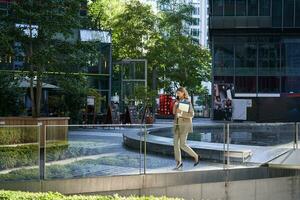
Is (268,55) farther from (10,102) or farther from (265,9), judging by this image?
(10,102)

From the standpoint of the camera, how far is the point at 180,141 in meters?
14.3

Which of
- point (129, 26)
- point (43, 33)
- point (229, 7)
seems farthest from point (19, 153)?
point (229, 7)

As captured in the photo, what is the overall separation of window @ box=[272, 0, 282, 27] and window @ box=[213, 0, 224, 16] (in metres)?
4.86

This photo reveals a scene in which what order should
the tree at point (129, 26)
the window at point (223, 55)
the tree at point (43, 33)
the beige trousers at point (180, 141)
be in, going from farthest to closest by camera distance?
the window at point (223, 55)
the tree at point (129, 26)
the tree at point (43, 33)
the beige trousers at point (180, 141)

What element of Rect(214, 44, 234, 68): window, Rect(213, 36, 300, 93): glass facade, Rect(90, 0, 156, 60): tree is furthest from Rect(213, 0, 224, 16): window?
Rect(90, 0, 156, 60): tree

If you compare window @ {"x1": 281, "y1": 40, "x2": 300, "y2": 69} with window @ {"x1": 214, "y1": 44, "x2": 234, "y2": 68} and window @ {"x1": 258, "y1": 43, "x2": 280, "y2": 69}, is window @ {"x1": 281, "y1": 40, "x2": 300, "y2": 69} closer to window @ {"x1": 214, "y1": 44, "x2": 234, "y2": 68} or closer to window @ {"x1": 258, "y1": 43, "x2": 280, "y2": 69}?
window @ {"x1": 258, "y1": 43, "x2": 280, "y2": 69}

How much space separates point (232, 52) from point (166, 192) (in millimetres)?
44428

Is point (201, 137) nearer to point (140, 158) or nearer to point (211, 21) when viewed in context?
point (140, 158)

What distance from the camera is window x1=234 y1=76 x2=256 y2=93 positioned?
55.5 m

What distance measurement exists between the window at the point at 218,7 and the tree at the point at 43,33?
3493cm

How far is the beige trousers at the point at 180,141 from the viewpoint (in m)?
14.1

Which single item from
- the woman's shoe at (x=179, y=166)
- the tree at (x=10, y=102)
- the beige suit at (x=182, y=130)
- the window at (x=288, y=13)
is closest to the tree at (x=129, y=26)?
the window at (x=288, y=13)

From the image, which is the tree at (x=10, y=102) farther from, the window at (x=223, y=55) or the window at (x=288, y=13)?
the window at (x=288, y=13)

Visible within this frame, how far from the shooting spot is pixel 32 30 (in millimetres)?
22031
